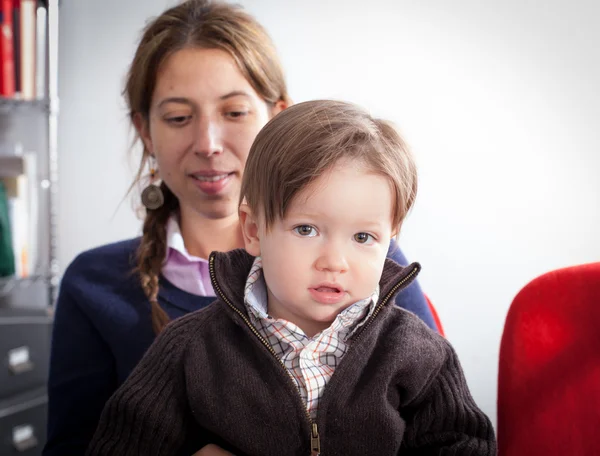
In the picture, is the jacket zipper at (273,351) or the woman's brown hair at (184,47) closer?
the jacket zipper at (273,351)

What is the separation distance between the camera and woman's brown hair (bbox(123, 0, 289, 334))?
52.4 inches

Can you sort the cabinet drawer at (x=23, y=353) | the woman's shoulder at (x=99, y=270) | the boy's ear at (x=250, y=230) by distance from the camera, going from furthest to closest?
the cabinet drawer at (x=23, y=353), the woman's shoulder at (x=99, y=270), the boy's ear at (x=250, y=230)

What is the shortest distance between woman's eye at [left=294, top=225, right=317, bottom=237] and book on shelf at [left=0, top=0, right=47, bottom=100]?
195cm

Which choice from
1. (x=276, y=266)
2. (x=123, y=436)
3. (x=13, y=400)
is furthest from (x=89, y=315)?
(x=13, y=400)

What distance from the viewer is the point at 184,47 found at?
1.34m

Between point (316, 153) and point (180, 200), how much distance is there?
1.95 feet

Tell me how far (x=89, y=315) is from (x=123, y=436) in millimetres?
442

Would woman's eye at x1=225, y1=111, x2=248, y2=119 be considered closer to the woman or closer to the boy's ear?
the woman

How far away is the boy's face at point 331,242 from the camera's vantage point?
939 millimetres

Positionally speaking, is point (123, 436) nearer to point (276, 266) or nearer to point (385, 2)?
point (276, 266)

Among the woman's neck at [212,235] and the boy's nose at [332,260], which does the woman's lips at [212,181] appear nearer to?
the woman's neck at [212,235]

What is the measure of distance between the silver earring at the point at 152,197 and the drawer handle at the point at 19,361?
1190 millimetres

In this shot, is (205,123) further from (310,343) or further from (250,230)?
(310,343)

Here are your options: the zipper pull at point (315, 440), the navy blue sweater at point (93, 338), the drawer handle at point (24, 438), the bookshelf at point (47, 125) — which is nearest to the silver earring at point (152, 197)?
the navy blue sweater at point (93, 338)
